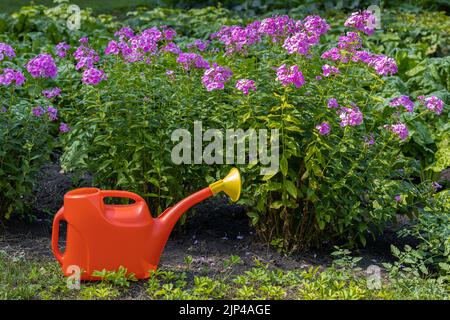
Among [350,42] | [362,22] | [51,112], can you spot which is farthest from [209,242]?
[362,22]

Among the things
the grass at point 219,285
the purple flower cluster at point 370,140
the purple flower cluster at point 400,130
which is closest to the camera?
the grass at point 219,285

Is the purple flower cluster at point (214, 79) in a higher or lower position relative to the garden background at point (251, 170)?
higher

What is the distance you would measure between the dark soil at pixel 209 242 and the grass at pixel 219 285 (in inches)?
6.0

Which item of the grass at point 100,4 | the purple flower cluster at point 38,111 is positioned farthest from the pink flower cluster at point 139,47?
the grass at point 100,4

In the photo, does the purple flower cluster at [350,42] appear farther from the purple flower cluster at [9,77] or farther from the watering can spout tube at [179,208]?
the purple flower cluster at [9,77]

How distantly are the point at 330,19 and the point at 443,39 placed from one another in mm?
1177

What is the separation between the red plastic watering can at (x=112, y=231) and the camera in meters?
3.86

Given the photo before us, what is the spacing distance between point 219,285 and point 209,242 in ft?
2.30

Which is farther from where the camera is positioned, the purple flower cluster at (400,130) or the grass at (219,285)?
the purple flower cluster at (400,130)

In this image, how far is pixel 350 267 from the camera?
170 inches

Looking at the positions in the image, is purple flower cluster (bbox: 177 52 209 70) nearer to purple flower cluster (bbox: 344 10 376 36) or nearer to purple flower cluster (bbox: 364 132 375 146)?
purple flower cluster (bbox: 344 10 376 36)

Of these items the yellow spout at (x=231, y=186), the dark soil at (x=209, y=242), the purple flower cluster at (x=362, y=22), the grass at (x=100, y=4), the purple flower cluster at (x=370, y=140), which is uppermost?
the purple flower cluster at (x=362, y=22)

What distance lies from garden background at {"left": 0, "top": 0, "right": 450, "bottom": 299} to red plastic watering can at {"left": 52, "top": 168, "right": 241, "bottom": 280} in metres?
0.08

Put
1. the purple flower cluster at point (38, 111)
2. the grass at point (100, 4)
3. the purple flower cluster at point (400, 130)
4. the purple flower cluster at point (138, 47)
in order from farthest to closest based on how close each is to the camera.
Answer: the grass at point (100, 4) < the purple flower cluster at point (38, 111) < the purple flower cluster at point (138, 47) < the purple flower cluster at point (400, 130)
